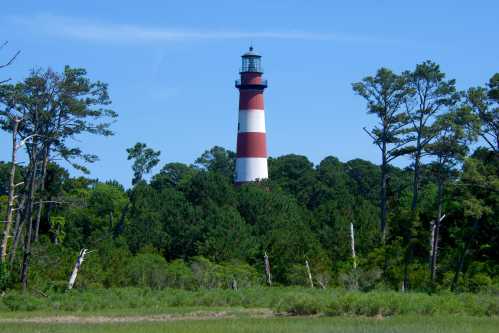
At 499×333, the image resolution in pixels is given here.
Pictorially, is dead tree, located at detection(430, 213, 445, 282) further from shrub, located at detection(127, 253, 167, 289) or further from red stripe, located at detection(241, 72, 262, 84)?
red stripe, located at detection(241, 72, 262, 84)

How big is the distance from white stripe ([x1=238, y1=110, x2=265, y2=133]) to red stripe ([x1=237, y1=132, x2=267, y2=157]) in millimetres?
357

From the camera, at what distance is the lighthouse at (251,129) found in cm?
7244

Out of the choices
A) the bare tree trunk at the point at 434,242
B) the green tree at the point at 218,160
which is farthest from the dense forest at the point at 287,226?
the green tree at the point at 218,160

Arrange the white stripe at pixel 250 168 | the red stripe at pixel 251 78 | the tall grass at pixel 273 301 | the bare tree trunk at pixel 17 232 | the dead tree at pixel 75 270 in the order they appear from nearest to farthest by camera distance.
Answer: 1. the tall grass at pixel 273 301
2. the dead tree at pixel 75 270
3. the bare tree trunk at pixel 17 232
4. the white stripe at pixel 250 168
5. the red stripe at pixel 251 78

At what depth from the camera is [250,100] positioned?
73188 millimetres

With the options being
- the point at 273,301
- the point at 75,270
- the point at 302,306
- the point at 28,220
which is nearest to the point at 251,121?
the point at 28,220

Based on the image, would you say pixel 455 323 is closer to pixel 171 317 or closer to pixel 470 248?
pixel 171 317

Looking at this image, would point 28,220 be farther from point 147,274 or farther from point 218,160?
point 218,160

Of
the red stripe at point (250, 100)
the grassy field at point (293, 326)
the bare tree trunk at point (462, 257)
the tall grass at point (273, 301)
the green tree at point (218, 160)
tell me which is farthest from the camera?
the green tree at point (218, 160)

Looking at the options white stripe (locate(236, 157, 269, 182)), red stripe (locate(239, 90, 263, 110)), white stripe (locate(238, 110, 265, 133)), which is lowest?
white stripe (locate(236, 157, 269, 182))

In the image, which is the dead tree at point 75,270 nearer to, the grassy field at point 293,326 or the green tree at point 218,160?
the grassy field at point 293,326

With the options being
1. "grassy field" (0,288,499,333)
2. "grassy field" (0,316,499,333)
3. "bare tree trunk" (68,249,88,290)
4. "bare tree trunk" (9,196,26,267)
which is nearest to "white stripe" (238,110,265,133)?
"bare tree trunk" (9,196,26,267)

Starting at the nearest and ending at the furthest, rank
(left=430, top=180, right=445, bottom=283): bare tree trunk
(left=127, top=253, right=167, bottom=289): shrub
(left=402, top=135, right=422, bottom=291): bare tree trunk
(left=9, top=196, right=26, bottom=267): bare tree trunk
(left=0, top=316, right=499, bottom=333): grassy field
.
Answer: (left=0, top=316, right=499, bottom=333): grassy field < (left=9, top=196, right=26, bottom=267): bare tree trunk < (left=430, top=180, right=445, bottom=283): bare tree trunk < (left=402, top=135, right=422, bottom=291): bare tree trunk < (left=127, top=253, right=167, bottom=289): shrub

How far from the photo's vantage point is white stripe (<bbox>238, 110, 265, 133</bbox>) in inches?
2849
